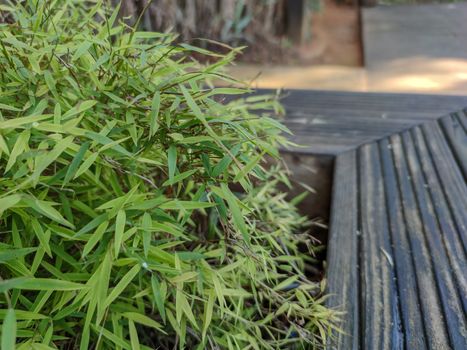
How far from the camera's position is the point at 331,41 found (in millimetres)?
6129

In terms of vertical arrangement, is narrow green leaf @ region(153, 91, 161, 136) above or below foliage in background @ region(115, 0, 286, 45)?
above

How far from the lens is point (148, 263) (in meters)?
0.83

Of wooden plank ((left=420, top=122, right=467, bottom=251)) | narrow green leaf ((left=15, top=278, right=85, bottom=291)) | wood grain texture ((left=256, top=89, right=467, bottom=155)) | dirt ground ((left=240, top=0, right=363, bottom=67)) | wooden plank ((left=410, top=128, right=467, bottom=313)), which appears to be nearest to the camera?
narrow green leaf ((left=15, top=278, right=85, bottom=291))

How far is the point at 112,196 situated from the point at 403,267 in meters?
0.84

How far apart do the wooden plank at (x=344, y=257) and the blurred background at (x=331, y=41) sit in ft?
4.66

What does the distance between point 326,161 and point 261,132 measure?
70 cm

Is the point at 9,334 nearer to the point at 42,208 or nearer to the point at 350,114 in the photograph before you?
the point at 42,208

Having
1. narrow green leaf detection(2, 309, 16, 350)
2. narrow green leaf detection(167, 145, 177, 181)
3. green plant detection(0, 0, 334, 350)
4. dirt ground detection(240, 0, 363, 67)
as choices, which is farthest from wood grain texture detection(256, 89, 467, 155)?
dirt ground detection(240, 0, 363, 67)

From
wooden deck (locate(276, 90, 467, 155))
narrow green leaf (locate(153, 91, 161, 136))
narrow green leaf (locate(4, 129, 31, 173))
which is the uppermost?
narrow green leaf (locate(153, 91, 161, 136))

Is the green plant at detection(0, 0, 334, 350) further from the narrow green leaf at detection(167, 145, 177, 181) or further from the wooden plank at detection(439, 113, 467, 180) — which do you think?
the wooden plank at detection(439, 113, 467, 180)

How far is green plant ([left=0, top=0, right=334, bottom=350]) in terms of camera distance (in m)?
0.83

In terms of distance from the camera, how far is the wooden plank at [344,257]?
1128 millimetres

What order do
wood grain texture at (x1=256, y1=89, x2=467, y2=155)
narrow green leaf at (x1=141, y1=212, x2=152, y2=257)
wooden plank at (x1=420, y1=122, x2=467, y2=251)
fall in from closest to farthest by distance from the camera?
narrow green leaf at (x1=141, y1=212, x2=152, y2=257), wooden plank at (x1=420, y1=122, x2=467, y2=251), wood grain texture at (x1=256, y1=89, x2=467, y2=155)

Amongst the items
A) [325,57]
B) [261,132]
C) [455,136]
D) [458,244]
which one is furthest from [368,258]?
[325,57]
